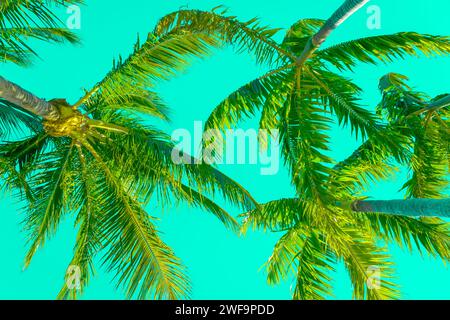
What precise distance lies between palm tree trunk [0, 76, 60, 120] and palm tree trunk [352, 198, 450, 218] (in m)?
5.54

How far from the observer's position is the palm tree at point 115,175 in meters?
9.59

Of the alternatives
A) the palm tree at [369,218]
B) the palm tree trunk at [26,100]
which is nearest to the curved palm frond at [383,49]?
the palm tree at [369,218]

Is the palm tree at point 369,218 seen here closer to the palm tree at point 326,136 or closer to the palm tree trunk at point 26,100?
the palm tree at point 326,136

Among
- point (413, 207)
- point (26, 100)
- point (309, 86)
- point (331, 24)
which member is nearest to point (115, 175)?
point (26, 100)

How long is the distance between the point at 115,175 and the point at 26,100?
2.17 m

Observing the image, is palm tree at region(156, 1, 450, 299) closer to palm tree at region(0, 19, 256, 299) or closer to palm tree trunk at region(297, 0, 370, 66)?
palm tree trunk at region(297, 0, 370, 66)

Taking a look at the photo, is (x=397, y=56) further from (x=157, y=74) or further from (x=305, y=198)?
(x=157, y=74)

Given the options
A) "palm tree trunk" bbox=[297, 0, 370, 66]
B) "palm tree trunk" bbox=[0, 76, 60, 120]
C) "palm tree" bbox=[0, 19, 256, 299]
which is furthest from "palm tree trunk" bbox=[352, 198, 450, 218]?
"palm tree trunk" bbox=[0, 76, 60, 120]

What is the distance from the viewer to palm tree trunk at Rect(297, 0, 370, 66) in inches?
324

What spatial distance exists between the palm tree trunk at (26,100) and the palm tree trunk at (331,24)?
4126mm

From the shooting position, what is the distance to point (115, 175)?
10586mm

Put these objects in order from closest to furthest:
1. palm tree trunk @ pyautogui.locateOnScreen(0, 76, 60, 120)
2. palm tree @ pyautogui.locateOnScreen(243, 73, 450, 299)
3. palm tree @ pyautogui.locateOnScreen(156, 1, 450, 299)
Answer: palm tree trunk @ pyautogui.locateOnScreen(0, 76, 60, 120) → palm tree @ pyautogui.locateOnScreen(156, 1, 450, 299) → palm tree @ pyautogui.locateOnScreen(243, 73, 450, 299)

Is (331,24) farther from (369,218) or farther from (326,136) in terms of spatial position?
(369,218)
